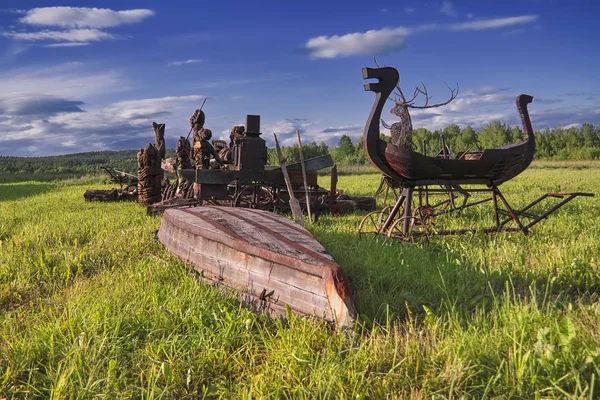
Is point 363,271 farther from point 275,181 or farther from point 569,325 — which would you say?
point 275,181

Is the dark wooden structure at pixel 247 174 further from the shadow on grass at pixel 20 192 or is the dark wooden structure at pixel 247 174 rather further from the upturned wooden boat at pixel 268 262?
the shadow on grass at pixel 20 192

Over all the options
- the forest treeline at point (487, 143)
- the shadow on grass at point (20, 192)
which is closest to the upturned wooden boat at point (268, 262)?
the shadow on grass at point (20, 192)

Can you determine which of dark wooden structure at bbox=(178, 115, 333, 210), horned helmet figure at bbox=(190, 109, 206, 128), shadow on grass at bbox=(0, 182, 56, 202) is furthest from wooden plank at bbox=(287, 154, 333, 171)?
shadow on grass at bbox=(0, 182, 56, 202)

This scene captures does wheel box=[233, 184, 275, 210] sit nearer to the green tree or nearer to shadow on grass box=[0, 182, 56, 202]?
shadow on grass box=[0, 182, 56, 202]

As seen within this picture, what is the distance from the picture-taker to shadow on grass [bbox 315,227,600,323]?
11.9 feet

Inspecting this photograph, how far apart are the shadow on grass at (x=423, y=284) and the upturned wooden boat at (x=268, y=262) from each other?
0.32m

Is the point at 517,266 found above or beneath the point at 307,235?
beneath

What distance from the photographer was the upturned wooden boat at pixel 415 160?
5.48 m

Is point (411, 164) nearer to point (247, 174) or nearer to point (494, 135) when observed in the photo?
point (247, 174)

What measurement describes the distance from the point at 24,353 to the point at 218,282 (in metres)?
1.57

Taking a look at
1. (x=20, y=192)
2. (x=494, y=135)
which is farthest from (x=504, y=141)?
(x=20, y=192)

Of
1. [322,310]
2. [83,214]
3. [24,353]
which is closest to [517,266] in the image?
[322,310]

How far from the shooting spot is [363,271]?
174 inches

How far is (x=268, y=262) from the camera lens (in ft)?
11.8
